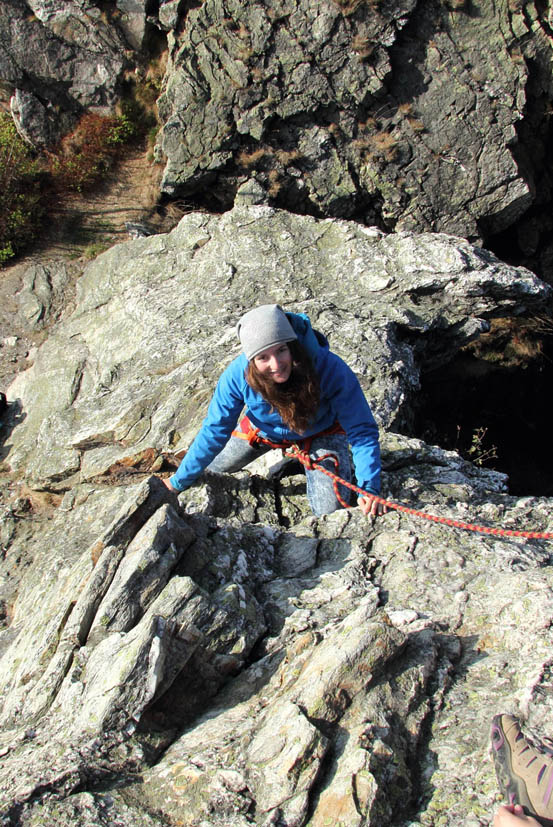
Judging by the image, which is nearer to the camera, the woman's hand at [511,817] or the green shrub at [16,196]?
the woman's hand at [511,817]

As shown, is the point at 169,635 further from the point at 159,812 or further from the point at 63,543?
the point at 63,543

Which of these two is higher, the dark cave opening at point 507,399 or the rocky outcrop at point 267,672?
the rocky outcrop at point 267,672

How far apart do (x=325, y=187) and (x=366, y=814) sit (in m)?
12.5

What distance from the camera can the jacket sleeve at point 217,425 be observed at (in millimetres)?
5066

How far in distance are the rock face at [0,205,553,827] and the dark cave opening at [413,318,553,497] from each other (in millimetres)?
3997

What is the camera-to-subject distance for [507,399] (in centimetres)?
1275

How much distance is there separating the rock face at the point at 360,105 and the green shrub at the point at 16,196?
3.21 metres

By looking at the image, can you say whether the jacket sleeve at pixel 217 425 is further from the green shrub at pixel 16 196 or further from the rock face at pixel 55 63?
the rock face at pixel 55 63

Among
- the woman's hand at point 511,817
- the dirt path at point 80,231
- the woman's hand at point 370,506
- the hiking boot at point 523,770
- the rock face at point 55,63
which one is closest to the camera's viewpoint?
the woman's hand at point 511,817

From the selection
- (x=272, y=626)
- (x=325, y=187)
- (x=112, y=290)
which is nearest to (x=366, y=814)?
(x=272, y=626)

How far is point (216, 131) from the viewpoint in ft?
41.3

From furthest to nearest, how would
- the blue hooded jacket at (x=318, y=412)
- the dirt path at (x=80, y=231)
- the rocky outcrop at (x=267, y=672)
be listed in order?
the dirt path at (x=80, y=231) → the blue hooded jacket at (x=318, y=412) → the rocky outcrop at (x=267, y=672)

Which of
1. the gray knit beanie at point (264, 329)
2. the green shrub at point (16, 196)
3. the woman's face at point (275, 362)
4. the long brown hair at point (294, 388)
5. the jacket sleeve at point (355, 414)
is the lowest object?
the jacket sleeve at point (355, 414)

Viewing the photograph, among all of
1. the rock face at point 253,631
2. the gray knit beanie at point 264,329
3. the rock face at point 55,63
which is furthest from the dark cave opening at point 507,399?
the rock face at point 55,63
